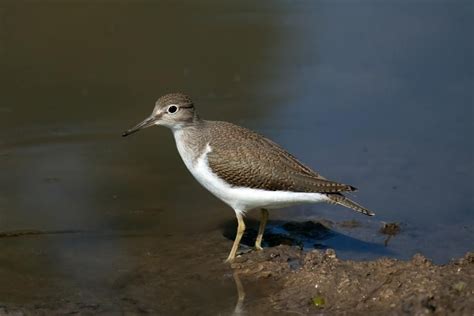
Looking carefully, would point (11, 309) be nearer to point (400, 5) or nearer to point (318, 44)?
point (318, 44)

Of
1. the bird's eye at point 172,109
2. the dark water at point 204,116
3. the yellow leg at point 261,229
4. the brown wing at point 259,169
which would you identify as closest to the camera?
the brown wing at point 259,169

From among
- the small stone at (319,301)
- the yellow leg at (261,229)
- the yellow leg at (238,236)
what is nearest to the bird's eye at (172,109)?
the yellow leg at (238,236)

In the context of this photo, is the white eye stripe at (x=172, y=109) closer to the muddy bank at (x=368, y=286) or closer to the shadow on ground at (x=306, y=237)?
the shadow on ground at (x=306, y=237)

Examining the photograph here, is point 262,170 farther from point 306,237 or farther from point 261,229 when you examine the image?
point 306,237

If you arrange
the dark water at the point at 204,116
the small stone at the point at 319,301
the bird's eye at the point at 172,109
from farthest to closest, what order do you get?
the bird's eye at the point at 172,109 → the dark water at the point at 204,116 → the small stone at the point at 319,301

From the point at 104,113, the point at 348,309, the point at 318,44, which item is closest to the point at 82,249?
the point at 348,309

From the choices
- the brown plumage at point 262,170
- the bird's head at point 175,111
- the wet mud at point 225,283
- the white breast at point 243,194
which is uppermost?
the bird's head at point 175,111

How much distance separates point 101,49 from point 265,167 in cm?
655

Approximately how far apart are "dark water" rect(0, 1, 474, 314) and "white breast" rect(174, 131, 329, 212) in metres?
0.62

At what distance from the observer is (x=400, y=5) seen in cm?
1747

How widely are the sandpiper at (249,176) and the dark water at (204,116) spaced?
630mm

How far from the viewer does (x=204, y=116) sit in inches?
508

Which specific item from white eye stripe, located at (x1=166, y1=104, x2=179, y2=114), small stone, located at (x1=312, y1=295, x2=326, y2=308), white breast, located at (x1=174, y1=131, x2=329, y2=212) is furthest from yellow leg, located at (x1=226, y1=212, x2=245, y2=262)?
small stone, located at (x1=312, y1=295, x2=326, y2=308)

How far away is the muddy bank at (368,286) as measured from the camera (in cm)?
733
